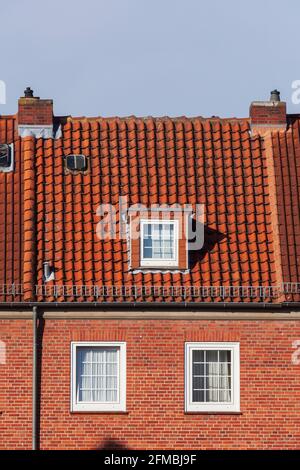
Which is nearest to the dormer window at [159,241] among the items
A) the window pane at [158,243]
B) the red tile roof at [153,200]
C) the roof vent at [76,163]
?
the window pane at [158,243]

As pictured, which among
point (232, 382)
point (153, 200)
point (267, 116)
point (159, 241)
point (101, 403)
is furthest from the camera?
point (267, 116)

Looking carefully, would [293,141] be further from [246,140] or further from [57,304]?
[57,304]

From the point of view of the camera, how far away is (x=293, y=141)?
40.8 meters

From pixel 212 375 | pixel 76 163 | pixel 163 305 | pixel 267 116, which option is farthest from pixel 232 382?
pixel 267 116

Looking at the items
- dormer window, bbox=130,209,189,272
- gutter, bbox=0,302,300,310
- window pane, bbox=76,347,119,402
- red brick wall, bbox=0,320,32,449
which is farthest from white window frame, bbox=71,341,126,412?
dormer window, bbox=130,209,189,272

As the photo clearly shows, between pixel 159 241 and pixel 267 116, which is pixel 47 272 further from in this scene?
pixel 267 116

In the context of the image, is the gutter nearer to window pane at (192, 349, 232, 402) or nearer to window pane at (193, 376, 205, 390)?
window pane at (192, 349, 232, 402)

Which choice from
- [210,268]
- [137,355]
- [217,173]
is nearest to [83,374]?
[137,355]

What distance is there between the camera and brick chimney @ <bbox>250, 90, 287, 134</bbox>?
41.2m

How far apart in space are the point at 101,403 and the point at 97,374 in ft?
2.33

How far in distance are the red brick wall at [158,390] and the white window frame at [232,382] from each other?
14 centimetres

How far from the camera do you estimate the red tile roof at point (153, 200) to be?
124 feet

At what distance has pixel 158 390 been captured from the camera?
37031 millimetres

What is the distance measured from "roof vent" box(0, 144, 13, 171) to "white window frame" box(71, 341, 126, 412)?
209 inches
